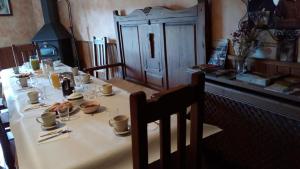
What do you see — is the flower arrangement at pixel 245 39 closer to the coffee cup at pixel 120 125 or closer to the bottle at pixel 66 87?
the coffee cup at pixel 120 125

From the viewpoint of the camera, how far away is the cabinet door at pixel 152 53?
9.02 feet

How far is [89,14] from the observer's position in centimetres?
431

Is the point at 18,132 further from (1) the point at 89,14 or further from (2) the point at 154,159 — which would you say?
(1) the point at 89,14

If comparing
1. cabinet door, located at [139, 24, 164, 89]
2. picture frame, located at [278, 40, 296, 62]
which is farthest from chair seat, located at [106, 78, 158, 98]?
picture frame, located at [278, 40, 296, 62]

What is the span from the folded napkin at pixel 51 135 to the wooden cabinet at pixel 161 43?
1317 mm

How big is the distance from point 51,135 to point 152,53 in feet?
5.95

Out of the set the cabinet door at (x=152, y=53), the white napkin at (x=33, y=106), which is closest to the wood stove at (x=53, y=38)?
the cabinet door at (x=152, y=53)

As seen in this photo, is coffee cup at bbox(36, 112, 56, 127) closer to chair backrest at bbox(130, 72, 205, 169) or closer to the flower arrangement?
chair backrest at bbox(130, 72, 205, 169)

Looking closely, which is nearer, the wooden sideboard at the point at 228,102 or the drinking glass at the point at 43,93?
the wooden sideboard at the point at 228,102

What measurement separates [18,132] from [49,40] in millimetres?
3981

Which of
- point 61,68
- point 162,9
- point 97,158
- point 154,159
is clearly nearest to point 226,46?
point 162,9

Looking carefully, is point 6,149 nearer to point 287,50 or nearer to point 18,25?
point 287,50

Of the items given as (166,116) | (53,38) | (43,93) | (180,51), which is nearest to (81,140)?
(166,116)

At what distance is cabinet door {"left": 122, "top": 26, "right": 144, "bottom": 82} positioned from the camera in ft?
10.3
